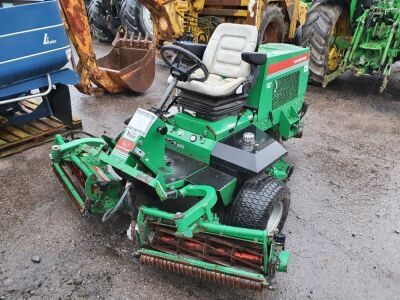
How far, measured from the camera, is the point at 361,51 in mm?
5230

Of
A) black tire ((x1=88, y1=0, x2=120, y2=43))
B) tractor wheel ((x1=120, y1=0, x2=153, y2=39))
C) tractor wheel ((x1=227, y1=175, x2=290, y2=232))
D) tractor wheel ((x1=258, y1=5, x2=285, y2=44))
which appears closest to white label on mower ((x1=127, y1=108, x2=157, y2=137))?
tractor wheel ((x1=227, y1=175, x2=290, y2=232))

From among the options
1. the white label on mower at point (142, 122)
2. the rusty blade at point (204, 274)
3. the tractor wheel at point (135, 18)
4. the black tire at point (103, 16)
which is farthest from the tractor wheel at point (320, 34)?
the black tire at point (103, 16)

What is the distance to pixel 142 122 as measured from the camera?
229 centimetres

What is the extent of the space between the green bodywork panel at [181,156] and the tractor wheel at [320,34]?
2115 mm

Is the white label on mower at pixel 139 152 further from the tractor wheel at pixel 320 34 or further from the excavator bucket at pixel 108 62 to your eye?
the tractor wheel at pixel 320 34

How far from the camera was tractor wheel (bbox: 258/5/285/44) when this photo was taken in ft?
19.1

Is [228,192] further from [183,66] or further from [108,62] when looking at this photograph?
[108,62]

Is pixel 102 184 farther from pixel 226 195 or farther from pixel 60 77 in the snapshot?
pixel 60 77

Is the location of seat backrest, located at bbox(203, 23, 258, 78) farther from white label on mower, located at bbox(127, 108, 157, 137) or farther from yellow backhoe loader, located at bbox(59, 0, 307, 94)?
yellow backhoe loader, located at bbox(59, 0, 307, 94)

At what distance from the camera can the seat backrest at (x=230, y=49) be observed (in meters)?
3.05

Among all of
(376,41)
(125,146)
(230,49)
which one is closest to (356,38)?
(376,41)

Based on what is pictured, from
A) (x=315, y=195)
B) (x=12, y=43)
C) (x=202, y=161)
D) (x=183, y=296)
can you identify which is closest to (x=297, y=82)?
(x=315, y=195)

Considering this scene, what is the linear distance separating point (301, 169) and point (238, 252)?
1745mm

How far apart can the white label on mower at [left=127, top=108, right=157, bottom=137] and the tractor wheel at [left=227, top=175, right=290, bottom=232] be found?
74 cm
